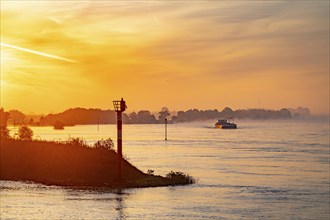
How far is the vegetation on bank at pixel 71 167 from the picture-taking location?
57963 millimetres

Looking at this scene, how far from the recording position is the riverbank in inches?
2279

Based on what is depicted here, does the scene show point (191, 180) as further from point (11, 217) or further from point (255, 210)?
point (11, 217)

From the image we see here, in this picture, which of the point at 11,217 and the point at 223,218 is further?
the point at 223,218

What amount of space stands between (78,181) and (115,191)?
5.06 meters

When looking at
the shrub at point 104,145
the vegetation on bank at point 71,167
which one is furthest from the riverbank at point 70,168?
the shrub at point 104,145

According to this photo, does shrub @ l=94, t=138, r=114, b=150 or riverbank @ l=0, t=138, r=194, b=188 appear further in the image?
shrub @ l=94, t=138, r=114, b=150

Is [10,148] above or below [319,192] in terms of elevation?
above

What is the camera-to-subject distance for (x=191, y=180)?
64.4 metres

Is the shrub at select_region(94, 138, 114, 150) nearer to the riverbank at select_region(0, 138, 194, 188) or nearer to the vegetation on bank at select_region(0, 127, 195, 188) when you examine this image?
the vegetation on bank at select_region(0, 127, 195, 188)

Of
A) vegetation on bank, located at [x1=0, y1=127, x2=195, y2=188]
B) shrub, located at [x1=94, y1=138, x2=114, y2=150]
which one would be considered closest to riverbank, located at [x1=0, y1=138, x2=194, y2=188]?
vegetation on bank, located at [x1=0, y1=127, x2=195, y2=188]

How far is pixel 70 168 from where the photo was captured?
59906 mm

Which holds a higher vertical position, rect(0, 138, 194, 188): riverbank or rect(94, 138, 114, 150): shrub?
rect(94, 138, 114, 150): shrub

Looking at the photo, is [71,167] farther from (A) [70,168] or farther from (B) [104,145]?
(B) [104,145]

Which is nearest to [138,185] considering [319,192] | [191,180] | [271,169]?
[191,180]
